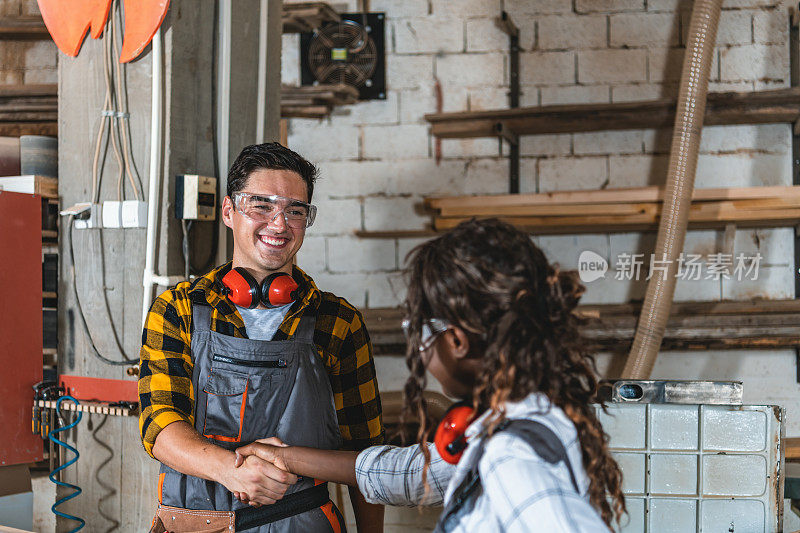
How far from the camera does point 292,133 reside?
3730 millimetres

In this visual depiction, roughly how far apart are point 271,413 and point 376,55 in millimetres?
2518

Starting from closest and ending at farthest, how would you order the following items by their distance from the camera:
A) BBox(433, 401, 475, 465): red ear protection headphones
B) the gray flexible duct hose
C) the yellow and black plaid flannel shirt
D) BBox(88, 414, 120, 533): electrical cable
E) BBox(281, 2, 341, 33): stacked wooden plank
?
BBox(433, 401, 475, 465): red ear protection headphones, the yellow and black plaid flannel shirt, BBox(88, 414, 120, 533): electrical cable, the gray flexible duct hose, BBox(281, 2, 341, 33): stacked wooden plank

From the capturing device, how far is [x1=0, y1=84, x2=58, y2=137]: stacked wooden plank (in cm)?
322

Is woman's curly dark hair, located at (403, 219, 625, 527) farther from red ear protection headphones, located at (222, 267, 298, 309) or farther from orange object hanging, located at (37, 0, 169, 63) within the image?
orange object hanging, located at (37, 0, 169, 63)

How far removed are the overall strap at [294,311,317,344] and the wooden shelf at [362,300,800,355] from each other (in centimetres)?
187

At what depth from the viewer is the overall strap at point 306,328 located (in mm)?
1562

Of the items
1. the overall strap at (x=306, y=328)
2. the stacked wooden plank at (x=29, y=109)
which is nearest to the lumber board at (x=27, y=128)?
the stacked wooden plank at (x=29, y=109)

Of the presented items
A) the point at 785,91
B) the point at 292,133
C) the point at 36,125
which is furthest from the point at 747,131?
the point at 36,125

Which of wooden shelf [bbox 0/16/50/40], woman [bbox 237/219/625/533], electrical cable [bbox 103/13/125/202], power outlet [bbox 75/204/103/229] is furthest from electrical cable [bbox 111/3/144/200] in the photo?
wooden shelf [bbox 0/16/50/40]

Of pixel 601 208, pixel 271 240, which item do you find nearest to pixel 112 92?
pixel 271 240

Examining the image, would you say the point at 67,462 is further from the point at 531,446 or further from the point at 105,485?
the point at 531,446

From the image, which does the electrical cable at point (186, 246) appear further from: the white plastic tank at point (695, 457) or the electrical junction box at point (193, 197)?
the white plastic tank at point (695, 457)

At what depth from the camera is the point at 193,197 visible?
1921mm

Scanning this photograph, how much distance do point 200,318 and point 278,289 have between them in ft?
0.56
